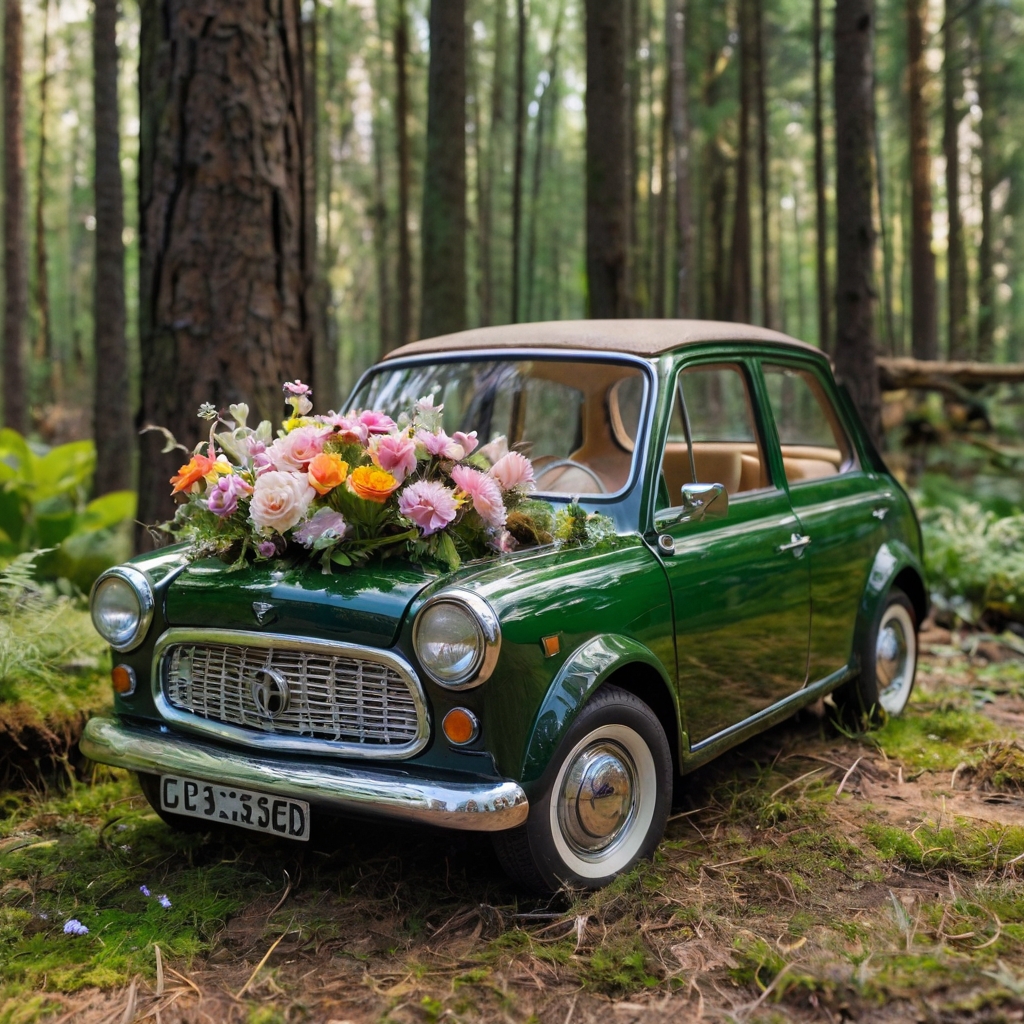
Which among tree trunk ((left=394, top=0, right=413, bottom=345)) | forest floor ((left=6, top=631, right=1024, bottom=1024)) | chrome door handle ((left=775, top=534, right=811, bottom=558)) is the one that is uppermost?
tree trunk ((left=394, top=0, right=413, bottom=345))

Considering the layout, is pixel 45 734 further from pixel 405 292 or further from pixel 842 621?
pixel 405 292

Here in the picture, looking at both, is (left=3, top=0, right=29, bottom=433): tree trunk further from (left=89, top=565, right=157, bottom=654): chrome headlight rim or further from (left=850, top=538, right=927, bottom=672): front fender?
(left=850, top=538, right=927, bottom=672): front fender

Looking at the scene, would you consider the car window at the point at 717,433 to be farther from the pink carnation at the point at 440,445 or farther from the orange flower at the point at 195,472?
the orange flower at the point at 195,472

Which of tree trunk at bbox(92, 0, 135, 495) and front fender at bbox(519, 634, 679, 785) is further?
tree trunk at bbox(92, 0, 135, 495)

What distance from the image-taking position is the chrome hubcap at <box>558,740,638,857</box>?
3107 millimetres

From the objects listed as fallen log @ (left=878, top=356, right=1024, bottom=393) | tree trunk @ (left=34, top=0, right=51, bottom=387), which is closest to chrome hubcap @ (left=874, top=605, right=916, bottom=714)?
fallen log @ (left=878, top=356, right=1024, bottom=393)

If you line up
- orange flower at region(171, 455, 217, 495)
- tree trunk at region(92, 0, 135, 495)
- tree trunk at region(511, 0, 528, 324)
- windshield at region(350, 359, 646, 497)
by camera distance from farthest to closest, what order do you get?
1. tree trunk at region(511, 0, 528, 324)
2. tree trunk at region(92, 0, 135, 495)
3. windshield at region(350, 359, 646, 497)
4. orange flower at region(171, 455, 217, 495)

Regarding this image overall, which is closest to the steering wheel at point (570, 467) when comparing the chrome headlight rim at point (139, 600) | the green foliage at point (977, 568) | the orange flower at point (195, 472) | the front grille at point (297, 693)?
the orange flower at point (195, 472)

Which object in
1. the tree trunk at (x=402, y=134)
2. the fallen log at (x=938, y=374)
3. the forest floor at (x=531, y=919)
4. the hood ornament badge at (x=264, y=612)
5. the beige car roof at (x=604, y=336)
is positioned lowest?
the forest floor at (x=531, y=919)

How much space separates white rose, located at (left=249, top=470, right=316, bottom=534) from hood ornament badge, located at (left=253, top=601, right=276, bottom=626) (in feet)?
0.86

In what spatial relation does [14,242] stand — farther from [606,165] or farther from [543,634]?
[543,634]

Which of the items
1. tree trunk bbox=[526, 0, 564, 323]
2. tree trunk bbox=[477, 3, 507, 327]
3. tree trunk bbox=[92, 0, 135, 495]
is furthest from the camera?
tree trunk bbox=[526, 0, 564, 323]

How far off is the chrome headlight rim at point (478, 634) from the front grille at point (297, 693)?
0.40 feet

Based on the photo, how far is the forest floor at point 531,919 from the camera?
8.70ft
